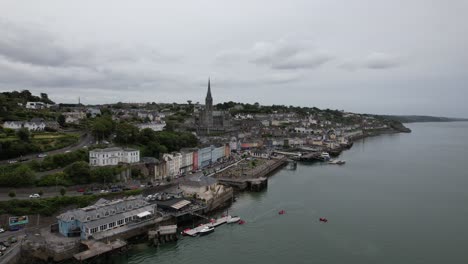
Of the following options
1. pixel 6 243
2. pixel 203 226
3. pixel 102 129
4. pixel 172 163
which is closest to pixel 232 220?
pixel 203 226

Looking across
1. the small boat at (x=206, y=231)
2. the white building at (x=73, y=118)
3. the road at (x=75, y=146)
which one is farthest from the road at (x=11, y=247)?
the white building at (x=73, y=118)

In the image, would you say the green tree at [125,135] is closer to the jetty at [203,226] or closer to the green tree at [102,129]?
the green tree at [102,129]

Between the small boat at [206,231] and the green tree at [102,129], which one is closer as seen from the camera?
the small boat at [206,231]

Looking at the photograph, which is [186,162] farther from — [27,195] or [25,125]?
[25,125]

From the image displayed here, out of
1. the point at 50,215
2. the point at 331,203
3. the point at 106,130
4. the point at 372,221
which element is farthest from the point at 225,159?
the point at 50,215

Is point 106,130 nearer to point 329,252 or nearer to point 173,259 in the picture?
point 173,259
